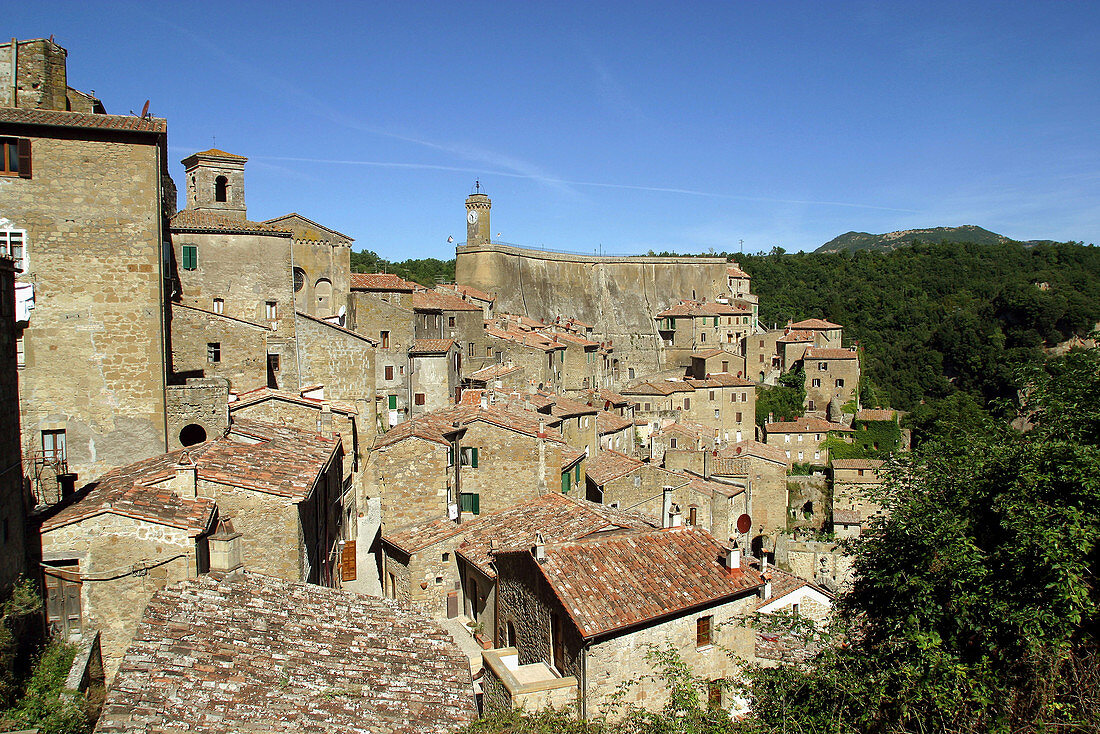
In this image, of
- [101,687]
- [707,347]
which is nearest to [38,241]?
[101,687]

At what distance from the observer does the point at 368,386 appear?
2541cm

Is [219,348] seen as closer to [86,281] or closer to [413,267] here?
[86,281]

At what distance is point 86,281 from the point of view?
47.0ft

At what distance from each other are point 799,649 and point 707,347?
163 feet

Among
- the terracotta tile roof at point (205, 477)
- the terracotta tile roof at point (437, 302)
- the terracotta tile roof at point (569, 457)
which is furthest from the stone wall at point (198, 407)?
the terracotta tile roof at point (437, 302)

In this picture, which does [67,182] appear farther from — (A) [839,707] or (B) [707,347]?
(B) [707,347]

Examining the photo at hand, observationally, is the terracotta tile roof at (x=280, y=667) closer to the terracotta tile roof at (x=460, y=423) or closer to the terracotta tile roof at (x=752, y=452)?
the terracotta tile roof at (x=460, y=423)

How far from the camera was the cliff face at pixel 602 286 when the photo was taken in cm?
6700

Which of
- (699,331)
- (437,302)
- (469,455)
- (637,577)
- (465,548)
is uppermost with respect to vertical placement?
(437,302)

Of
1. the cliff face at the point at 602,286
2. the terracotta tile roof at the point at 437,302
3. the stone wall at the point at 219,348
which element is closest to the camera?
the stone wall at the point at 219,348

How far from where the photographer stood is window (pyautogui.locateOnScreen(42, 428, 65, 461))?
1390cm

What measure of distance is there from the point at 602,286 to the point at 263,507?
69.3 meters

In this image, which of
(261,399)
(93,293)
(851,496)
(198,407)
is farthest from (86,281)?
(851,496)

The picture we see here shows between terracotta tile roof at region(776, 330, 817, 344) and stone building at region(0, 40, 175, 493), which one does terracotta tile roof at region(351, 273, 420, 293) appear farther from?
terracotta tile roof at region(776, 330, 817, 344)
